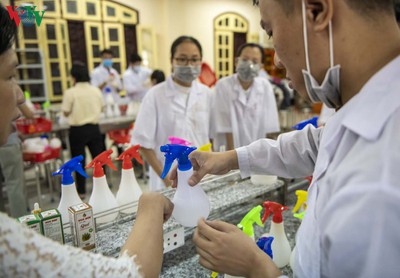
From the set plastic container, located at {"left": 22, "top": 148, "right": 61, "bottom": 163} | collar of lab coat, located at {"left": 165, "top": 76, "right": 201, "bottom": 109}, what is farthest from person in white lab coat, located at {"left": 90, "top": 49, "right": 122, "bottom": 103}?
collar of lab coat, located at {"left": 165, "top": 76, "right": 201, "bottom": 109}

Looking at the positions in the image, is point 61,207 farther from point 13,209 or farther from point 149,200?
point 13,209

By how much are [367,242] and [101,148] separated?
12.5 feet

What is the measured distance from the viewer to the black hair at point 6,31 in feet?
2.28

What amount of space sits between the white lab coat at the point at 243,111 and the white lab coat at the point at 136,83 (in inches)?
121

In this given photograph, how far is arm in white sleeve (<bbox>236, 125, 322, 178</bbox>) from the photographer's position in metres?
1.10

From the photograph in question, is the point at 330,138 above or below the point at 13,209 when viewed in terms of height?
above

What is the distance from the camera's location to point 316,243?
2.13ft

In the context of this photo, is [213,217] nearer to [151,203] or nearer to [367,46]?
[151,203]

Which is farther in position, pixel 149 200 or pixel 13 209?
pixel 13 209

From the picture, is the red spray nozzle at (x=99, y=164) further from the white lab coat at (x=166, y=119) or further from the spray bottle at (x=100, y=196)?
the white lab coat at (x=166, y=119)

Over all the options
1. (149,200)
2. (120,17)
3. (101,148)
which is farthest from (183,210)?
(120,17)

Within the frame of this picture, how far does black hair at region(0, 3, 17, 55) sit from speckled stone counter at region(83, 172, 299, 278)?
0.69 m

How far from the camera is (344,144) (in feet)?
2.16

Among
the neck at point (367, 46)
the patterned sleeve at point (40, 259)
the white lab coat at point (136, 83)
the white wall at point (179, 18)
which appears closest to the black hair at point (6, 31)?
the patterned sleeve at point (40, 259)
